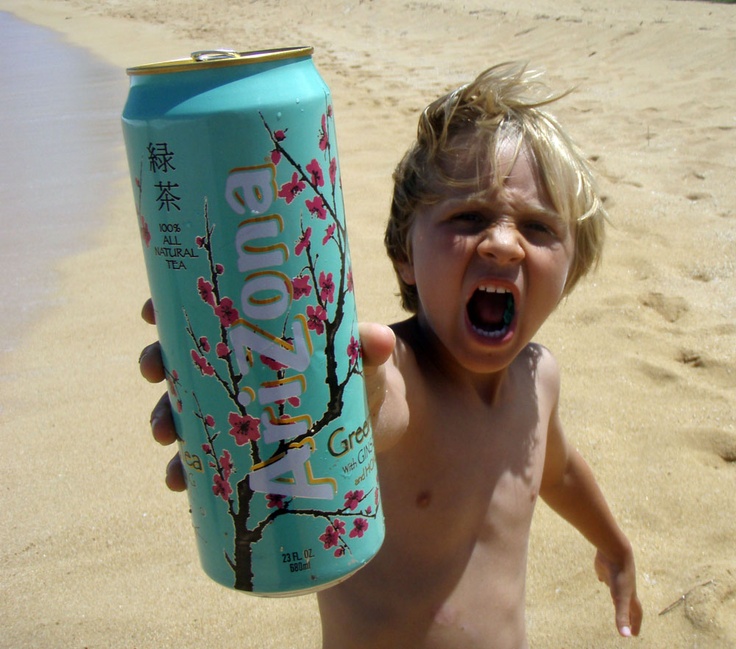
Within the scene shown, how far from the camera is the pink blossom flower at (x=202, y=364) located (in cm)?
104

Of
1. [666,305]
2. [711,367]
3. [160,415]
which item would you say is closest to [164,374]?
[160,415]

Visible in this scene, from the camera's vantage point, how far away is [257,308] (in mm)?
1000

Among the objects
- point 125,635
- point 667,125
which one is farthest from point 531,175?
point 667,125

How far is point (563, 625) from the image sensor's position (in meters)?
2.12

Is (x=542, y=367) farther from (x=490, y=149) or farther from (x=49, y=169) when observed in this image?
(x=49, y=169)

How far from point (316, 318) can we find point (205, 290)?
0.43 feet

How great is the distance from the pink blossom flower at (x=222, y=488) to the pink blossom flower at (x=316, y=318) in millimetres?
218

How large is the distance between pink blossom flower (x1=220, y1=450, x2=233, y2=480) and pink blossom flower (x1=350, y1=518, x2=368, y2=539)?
169 millimetres

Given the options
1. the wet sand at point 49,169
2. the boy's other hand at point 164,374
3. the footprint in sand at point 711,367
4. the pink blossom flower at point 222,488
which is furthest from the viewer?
the wet sand at point 49,169

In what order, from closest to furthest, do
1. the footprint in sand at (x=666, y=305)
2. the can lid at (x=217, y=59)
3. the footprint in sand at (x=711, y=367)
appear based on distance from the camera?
the can lid at (x=217, y=59) → the footprint in sand at (x=711, y=367) → the footprint in sand at (x=666, y=305)

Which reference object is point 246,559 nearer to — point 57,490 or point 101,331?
point 57,490

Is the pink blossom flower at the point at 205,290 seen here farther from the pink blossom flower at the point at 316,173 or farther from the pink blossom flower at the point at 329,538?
the pink blossom flower at the point at 329,538

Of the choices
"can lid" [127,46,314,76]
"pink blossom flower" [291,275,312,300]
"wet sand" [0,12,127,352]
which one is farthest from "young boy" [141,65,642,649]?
"wet sand" [0,12,127,352]

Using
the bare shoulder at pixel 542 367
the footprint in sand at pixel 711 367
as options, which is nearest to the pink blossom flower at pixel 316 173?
the bare shoulder at pixel 542 367
